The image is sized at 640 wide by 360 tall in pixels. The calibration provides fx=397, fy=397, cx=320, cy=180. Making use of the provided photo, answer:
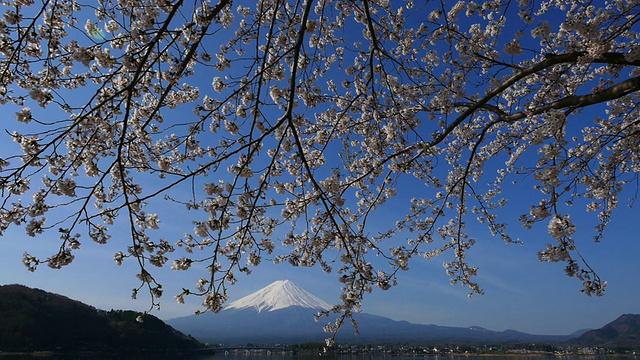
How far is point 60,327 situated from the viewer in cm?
4416

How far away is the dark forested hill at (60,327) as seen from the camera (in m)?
40.5

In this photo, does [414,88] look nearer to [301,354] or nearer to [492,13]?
[492,13]

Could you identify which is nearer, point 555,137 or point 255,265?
point 555,137

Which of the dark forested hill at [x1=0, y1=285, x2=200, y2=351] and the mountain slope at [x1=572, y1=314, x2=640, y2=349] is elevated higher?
the dark forested hill at [x1=0, y1=285, x2=200, y2=351]

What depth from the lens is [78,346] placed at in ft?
142

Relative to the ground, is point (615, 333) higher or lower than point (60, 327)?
lower

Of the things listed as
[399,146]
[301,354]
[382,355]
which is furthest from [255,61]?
[382,355]

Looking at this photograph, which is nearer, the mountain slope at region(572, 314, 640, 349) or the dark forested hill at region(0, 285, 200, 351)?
the dark forested hill at region(0, 285, 200, 351)

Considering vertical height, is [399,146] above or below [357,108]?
below

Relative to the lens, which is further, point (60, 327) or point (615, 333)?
point (615, 333)

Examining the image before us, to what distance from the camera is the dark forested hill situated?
133ft

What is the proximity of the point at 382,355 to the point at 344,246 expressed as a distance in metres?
77.2

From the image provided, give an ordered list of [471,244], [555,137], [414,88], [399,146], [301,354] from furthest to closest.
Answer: [301,354]
[471,244]
[414,88]
[399,146]
[555,137]

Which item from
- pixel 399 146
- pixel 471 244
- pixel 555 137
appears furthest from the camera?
pixel 471 244
